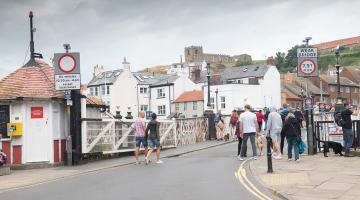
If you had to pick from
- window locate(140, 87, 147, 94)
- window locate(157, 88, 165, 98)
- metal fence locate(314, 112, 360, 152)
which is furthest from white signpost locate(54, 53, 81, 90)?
window locate(140, 87, 147, 94)

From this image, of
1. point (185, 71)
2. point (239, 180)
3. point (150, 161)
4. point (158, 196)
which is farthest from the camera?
point (185, 71)

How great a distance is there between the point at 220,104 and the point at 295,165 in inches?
2157

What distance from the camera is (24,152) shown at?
1902cm

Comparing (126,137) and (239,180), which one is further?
(126,137)

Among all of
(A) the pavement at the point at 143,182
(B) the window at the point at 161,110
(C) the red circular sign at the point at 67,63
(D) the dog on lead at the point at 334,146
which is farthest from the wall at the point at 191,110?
(D) the dog on lead at the point at 334,146

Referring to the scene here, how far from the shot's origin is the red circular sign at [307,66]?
1747 cm

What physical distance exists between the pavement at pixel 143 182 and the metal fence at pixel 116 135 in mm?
1427

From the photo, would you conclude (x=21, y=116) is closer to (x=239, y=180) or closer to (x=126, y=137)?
(x=126, y=137)

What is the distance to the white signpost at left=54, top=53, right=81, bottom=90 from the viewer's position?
62.2ft

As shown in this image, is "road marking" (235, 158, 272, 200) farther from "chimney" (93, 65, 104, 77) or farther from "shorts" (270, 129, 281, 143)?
"chimney" (93, 65, 104, 77)

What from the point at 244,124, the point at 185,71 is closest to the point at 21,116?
the point at 244,124

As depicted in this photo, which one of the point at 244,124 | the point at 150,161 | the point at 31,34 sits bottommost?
the point at 150,161

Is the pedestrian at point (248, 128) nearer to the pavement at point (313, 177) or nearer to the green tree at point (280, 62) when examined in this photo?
the pavement at point (313, 177)

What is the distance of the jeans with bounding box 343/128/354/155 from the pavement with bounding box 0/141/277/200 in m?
3.63
